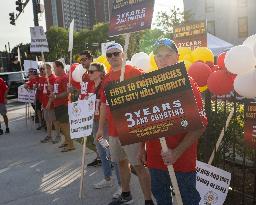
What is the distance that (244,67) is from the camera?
3.41 metres

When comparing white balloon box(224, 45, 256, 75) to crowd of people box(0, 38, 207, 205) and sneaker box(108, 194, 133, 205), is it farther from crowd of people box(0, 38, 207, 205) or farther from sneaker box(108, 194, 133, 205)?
sneaker box(108, 194, 133, 205)

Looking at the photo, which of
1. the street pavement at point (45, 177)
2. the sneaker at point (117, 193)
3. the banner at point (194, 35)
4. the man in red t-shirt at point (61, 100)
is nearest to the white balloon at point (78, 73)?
the man in red t-shirt at point (61, 100)

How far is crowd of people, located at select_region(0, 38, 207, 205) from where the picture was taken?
296 cm

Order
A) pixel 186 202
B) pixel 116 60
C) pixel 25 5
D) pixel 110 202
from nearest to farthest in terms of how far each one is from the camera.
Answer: pixel 186 202 → pixel 116 60 → pixel 110 202 → pixel 25 5

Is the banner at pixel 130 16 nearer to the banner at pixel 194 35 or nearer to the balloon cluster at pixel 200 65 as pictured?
the balloon cluster at pixel 200 65

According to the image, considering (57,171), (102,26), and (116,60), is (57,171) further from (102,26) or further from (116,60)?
(102,26)

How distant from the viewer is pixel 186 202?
299 cm

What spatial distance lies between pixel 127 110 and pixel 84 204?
2465mm

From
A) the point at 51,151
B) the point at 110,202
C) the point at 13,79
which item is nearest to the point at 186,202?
the point at 110,202

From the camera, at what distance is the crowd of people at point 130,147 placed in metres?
2.96

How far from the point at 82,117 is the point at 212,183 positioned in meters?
2.00

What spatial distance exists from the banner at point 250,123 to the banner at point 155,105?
124cm

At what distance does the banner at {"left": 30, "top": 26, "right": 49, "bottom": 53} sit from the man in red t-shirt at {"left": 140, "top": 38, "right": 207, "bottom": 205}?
20.4ft

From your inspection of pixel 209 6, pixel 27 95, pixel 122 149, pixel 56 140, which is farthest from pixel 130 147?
pixel 209 6
